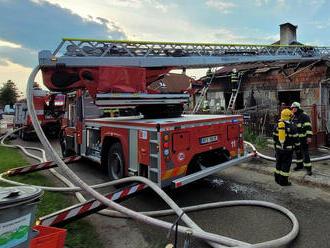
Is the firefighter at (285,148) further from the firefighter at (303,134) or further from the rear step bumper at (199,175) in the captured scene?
the firefighter at (303,134)

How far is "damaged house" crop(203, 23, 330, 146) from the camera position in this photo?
968 centimetres

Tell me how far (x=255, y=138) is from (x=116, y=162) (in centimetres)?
617

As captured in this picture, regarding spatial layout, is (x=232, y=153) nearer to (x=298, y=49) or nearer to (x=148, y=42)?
(x=148, y=42)

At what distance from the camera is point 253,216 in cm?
359

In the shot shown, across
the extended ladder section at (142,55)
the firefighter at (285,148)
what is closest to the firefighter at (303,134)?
the firefighter at (285,148)

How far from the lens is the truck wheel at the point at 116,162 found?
454 centimetres

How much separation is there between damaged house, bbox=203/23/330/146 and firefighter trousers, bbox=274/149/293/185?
4.02 meters

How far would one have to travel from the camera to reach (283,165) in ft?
16.2

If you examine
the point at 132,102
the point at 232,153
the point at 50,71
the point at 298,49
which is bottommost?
the point at 232,153

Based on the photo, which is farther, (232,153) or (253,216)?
(232,153)

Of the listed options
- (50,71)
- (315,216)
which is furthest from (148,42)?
(315,216)

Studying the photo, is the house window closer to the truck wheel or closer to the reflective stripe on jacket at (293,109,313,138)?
the reflective stripe on jacket at (293,109,313,138)

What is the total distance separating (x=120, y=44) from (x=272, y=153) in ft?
18.1

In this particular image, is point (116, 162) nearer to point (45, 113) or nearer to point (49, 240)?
point (49, 240)
